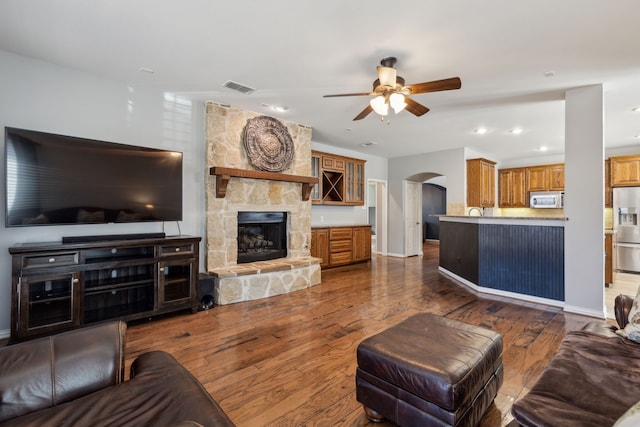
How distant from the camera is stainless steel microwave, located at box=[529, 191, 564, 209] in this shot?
738cm

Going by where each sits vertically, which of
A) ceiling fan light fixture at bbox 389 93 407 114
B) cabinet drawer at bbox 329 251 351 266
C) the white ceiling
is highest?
the white ceiling

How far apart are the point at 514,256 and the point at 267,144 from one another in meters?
4.05

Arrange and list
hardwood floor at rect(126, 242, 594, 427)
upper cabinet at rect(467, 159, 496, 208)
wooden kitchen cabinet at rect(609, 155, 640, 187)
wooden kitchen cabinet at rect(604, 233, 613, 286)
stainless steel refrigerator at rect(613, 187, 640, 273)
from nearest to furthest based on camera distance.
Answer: hardwood floor at rect(126, 242, 594, 427) → wooden kitchen cabinet at rect(604, 233, 613, 286) → stainless steel refrigerator at rect(613, 187, 640, 273) → wooden kitchen cabinet at rect(609, 155, 640, 187) → upper cabinet at rect(467, 159, 496, 208)

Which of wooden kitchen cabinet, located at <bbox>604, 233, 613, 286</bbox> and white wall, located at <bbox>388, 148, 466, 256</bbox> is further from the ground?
white wall, located at <bbox>388, 148, 466, 256</bbox>

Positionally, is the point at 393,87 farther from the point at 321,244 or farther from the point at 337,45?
the point at 321,244

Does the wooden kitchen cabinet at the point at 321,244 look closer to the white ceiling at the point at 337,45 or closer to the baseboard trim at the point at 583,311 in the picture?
the white ceiling at the point at 337,45

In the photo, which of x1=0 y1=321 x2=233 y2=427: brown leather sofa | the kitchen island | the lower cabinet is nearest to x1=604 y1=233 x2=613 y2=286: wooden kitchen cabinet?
the kitchen island

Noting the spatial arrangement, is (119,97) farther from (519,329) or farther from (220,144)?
(519,329)

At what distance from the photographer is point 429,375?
4.98ft

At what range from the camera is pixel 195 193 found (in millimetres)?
4195

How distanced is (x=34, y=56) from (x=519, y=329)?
571 centimetres

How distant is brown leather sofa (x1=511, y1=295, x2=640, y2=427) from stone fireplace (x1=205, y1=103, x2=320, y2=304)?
11.2ft

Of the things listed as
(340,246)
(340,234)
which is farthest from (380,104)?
(340,246)

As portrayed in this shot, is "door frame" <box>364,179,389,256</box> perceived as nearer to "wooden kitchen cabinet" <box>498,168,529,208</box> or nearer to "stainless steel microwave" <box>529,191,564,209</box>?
"wooden kitchen cabinet" <box>498,168,529,208</box>
